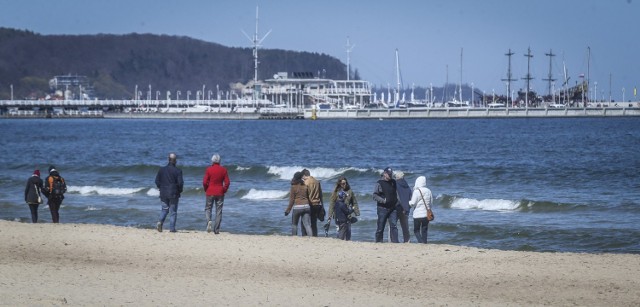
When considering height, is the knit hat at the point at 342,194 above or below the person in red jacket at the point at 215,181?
below

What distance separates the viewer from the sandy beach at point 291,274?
44.9ft

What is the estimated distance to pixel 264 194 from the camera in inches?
1325

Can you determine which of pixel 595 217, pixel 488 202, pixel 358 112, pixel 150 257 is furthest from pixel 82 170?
pixel 358 112

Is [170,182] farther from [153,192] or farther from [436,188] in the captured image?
[436,188]

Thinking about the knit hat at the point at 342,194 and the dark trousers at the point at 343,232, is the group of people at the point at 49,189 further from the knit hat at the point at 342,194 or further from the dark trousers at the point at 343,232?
the knit hat at the point at 342,194

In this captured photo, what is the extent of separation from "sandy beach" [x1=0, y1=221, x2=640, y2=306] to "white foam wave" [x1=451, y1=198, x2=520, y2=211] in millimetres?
11217

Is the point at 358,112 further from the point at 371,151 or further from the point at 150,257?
the point at 150,257

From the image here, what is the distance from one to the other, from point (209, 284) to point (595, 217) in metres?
14.6

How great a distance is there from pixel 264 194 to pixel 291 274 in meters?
18.1

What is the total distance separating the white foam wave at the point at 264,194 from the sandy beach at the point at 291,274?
1353cm

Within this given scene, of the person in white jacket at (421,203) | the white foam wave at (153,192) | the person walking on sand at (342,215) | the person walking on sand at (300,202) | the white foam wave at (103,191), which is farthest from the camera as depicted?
the white foam wave at (103,191)

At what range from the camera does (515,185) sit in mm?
38219

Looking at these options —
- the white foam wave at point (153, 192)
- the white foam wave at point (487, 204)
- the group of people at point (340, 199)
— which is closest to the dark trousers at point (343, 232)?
the group of people at point (340, 199)

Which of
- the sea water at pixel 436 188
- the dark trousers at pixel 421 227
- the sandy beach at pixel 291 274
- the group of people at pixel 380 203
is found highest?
the group of people at pixel 380 203
